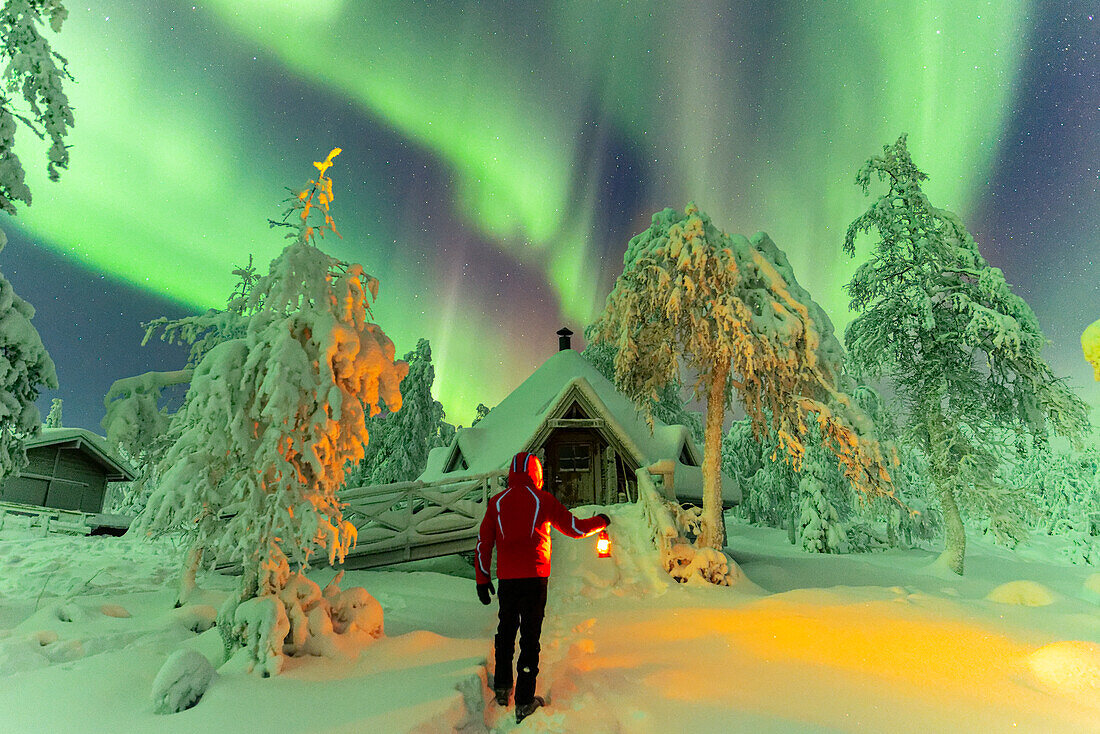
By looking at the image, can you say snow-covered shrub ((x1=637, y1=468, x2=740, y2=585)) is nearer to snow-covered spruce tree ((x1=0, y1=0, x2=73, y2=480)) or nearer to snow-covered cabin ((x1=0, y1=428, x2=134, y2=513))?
snow-covered spruce tree ((x1=0, y1=0, x2=73, y2=480))

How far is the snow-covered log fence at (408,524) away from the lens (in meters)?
10.2

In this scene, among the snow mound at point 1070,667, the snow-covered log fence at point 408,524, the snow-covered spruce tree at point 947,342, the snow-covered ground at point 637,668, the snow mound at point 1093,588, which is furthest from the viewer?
the snow-covered spruce tree at point 947,342

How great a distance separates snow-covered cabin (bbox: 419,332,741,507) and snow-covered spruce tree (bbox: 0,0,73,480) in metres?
10.7

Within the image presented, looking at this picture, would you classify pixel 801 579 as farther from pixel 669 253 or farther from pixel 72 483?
pixel 72 483

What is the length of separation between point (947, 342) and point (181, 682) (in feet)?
58.7

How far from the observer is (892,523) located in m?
21.6

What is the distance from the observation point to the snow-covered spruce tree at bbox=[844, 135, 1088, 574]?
13.5 metres

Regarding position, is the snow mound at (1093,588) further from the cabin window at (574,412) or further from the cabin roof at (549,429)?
the cabin window at (574,412)

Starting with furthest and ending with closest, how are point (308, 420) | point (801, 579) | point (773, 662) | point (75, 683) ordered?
point (801, 579)
point (308, 420)
point (773, 662)
point (75, 683)

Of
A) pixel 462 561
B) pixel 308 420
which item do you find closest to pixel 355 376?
pixel 308 420

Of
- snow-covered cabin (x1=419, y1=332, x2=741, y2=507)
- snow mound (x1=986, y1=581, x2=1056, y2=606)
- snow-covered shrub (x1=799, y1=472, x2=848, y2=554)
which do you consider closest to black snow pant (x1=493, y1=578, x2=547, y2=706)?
snow mound (x1=986, y1=581, x2=1056, y2=606)

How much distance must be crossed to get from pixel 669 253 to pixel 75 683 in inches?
436

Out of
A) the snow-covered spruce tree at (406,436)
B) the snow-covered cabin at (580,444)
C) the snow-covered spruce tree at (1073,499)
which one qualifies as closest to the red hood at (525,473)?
the snow-covered cabin at (580,444)

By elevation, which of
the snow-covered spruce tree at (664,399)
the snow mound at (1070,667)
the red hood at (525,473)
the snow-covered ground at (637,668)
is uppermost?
the snow-covered spruce tree at (664,399)
